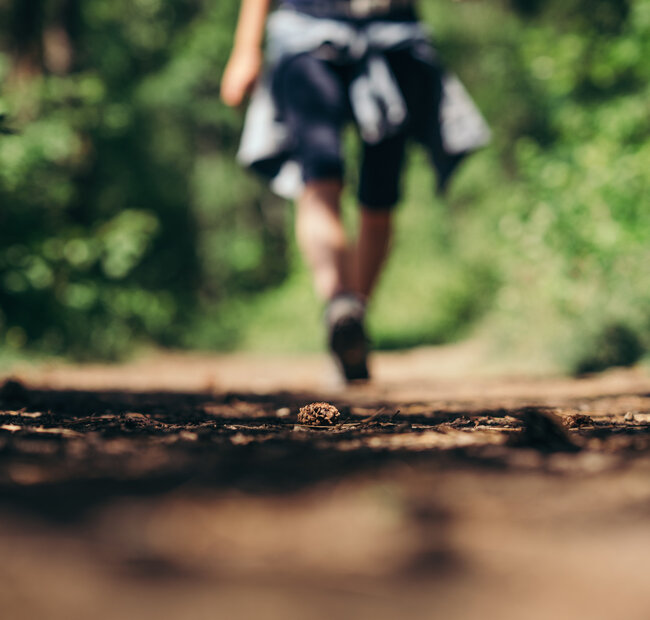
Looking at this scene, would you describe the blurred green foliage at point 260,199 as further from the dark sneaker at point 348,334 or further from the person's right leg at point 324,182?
the dark sneaker at point 348,334

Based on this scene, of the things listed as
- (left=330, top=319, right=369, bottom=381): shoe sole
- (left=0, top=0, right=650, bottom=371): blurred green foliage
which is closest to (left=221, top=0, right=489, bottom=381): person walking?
(left=330, top=319, right=369, bottom=381): shoe sole

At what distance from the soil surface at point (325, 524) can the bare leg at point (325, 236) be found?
4.84 ft

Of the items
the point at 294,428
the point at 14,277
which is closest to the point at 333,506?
the point at 294,428

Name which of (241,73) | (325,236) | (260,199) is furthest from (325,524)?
(260,199)

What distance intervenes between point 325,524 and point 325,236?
83.9 inches

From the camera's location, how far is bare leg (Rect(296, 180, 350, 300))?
9.04 feet

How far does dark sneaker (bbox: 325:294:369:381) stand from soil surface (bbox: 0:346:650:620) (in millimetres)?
1280

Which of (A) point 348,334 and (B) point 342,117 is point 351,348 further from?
(B) point 342,117

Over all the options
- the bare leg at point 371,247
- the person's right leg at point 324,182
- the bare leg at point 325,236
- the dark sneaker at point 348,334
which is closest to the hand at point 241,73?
the person's right leg at point 324,182

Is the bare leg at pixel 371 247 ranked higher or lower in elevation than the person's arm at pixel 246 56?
lower

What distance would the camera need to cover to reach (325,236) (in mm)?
2795

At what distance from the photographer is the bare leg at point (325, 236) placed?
276cm

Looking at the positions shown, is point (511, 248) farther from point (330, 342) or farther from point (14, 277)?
point (14, 277)

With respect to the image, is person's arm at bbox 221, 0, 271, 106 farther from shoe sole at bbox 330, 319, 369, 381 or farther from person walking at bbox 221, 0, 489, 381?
shoe sole at bbox 330, 319, 369, 381
